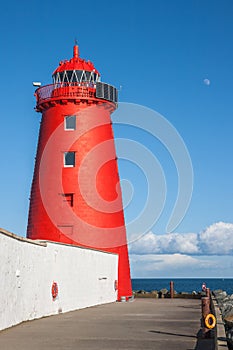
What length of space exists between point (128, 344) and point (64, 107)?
59.5ft

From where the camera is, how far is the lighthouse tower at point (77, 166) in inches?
1048

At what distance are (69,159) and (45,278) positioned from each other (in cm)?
1016

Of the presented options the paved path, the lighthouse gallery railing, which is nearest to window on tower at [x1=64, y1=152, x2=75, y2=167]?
the lighthouse gallery railing

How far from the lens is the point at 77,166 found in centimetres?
2711

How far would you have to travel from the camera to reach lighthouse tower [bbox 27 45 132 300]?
2662 cm

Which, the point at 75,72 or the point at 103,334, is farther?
the point at 75,72

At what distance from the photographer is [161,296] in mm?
34750

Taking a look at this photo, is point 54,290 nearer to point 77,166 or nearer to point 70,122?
point 77,166

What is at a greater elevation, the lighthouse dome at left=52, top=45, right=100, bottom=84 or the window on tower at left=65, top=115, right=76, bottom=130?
the lighthouse dome at left=52, top=45, right=100, bottom=84

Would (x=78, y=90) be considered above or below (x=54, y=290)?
above

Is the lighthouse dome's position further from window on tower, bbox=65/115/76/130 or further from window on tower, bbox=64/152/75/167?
window on tower, bbox=64/152/75/167

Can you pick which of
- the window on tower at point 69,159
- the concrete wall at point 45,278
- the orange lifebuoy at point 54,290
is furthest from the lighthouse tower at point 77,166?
the orange lifebuoy at point 54,290

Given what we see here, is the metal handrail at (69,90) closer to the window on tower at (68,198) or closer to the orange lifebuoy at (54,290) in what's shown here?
the window on tower at (68,198)

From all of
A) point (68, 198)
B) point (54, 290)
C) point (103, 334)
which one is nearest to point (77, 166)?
point (68, 198)
